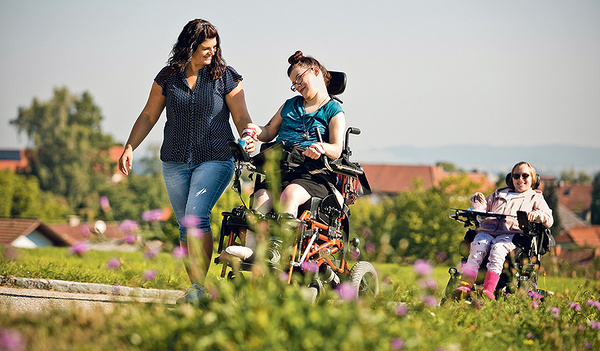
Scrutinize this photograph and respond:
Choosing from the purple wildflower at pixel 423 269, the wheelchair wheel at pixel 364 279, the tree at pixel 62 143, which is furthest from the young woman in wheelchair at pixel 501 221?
the tree at pixel 62 143

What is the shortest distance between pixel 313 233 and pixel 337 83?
4.90 feet

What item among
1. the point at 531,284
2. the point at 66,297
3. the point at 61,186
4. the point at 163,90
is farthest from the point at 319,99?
the point at 61,186

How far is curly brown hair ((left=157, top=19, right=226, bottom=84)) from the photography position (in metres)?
4.67

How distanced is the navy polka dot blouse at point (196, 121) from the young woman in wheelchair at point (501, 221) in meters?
2.13

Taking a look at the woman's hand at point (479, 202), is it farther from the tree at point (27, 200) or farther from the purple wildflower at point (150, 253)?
the tree at point (27, 200)

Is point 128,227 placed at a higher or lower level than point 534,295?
higher

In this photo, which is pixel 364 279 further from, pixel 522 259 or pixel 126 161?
pixel 126 161

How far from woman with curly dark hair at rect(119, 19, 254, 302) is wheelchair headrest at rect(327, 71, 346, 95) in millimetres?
732

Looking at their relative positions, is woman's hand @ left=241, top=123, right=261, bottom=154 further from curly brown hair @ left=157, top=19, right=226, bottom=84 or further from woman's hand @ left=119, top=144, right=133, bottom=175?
woman's hand @ left=119, top=144, right=133, bottom=175

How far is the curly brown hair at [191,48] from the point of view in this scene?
467 centimetres

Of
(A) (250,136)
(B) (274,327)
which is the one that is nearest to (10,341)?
(B) (274,327)

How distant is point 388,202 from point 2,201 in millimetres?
43144

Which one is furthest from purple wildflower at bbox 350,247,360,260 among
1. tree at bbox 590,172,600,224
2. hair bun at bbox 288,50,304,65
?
tree at bbox 590,172,600,224

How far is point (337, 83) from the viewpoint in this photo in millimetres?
5027
